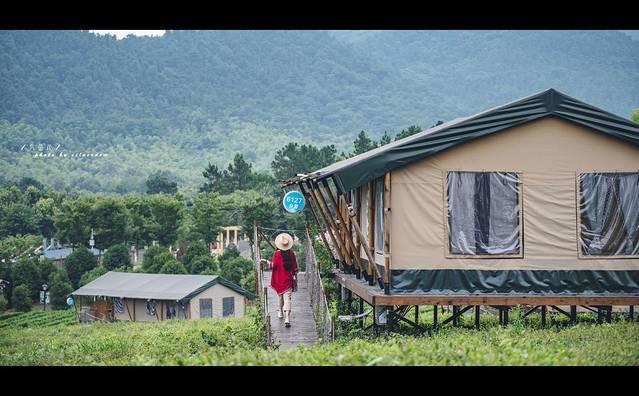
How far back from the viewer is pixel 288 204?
60.7 feet

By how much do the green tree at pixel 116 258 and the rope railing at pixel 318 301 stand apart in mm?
32895

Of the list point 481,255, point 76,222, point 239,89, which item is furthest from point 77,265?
point 239,89

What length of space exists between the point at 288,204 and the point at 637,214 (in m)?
8.03

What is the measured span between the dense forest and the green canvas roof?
9233cm

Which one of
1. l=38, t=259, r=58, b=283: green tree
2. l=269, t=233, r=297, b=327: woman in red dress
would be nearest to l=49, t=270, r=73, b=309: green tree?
l=38, t=259, r=58, b=283: green tree

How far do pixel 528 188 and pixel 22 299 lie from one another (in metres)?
36.7

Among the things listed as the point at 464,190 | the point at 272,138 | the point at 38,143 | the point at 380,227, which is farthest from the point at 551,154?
the point at 272,138

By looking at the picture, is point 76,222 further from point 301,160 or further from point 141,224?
point 301,160

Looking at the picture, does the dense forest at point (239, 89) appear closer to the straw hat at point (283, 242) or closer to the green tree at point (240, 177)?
the green tree at point (240, 177)

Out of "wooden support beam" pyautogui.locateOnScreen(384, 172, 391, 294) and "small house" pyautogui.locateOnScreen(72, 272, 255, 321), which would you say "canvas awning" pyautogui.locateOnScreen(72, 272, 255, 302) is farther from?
"wooden support beam" pyautogui.locateOnScreen(384, 172, 391, 294)

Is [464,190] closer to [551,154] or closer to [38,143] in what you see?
[551,154]

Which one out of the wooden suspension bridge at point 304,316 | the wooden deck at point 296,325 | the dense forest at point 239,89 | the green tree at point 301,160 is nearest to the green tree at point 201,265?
the green tree at point 301,160

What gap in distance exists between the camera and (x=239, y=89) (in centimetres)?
15875
